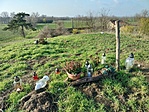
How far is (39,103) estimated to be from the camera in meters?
3.70

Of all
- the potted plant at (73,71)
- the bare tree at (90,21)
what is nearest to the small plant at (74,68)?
the potted plant at (73,71)

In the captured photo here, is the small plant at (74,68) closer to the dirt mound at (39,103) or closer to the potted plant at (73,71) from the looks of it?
the potted plant at (73,71)

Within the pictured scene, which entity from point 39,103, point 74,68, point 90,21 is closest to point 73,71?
point 74,68

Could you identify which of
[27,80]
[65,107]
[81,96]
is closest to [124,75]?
[81,96]

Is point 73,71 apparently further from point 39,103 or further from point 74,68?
point 39,103

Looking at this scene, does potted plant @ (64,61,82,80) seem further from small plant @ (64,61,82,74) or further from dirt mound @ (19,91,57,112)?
dirt mound @ (19,91,57,112)

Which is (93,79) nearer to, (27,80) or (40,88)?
(40,88)

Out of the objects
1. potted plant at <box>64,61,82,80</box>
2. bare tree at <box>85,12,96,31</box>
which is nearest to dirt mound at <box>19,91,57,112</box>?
potted plant at <box>64,61,82,80</box>

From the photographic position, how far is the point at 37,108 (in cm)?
362

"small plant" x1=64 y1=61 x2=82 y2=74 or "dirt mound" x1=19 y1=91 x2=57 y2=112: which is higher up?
"small plant" x1=64 y1=61 x2=82 y2=74

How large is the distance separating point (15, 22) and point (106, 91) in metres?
21.2

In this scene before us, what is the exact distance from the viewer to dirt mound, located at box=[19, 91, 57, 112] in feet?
11.9

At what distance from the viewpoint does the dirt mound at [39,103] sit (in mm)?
3617

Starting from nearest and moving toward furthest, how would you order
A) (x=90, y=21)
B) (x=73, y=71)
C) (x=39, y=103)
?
(x=39, y=103) → (x=73, y=71) → (x=90, y=21)
